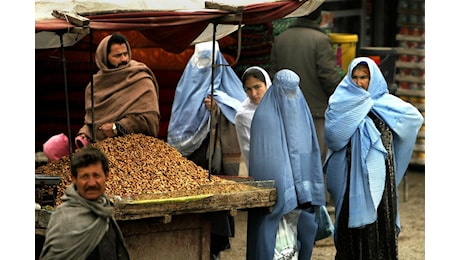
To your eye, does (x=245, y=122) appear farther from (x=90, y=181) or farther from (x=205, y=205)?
(x=90, y=181)

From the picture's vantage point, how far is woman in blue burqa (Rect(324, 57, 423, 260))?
7848 mm

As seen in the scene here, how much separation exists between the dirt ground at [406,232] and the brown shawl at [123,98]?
1851 millimetres

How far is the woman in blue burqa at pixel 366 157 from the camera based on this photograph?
7.85 m

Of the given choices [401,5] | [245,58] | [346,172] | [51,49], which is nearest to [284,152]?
[346,172]

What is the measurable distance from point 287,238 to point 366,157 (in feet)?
2.56

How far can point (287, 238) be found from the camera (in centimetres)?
765

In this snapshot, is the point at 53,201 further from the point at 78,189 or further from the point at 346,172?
the point at 346,172

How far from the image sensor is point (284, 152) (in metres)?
7.52

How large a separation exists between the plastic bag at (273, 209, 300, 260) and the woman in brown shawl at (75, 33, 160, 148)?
108 cm

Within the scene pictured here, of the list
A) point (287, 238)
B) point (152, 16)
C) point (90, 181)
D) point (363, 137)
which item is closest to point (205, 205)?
point (287, 238)

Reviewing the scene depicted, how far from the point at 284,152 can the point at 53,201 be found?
1.59 m

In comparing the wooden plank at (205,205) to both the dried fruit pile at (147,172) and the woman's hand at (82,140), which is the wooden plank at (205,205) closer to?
the dried fruit pile at (147,172)

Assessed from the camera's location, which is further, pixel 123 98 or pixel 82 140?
pixel 123 98

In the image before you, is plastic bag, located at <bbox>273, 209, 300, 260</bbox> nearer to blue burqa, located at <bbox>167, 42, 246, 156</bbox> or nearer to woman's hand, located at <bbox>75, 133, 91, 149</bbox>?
blue burqa, located at <bbox>167, 42, 246, 156</bbox>
